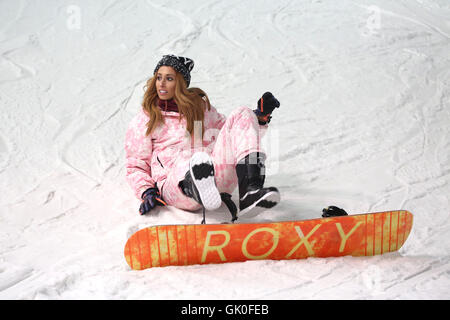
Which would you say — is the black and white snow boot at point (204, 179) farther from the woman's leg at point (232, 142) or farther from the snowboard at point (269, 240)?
the woman's leg at point (232, 142)

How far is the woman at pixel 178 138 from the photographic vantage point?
2.15m

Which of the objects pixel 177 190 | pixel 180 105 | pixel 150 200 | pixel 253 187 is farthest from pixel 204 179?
pixel 180 105

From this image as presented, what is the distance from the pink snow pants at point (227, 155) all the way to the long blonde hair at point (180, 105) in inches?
8.1

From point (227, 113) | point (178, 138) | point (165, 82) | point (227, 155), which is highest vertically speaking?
point (227, 113)

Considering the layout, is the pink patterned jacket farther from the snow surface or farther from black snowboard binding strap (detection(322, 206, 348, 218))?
black snowboard binding strap (detection(322, 206, 348, 218))

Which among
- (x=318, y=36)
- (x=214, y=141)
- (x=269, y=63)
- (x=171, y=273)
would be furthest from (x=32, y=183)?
(x=318, y=36)

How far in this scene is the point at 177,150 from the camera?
7.69 feet

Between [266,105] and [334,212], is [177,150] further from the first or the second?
[334,212]

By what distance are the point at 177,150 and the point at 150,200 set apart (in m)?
0.28

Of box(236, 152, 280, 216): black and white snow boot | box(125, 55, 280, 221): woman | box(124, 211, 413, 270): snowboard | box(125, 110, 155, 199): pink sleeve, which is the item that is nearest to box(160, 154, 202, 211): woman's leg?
box(125, 55, 280, 221): woman

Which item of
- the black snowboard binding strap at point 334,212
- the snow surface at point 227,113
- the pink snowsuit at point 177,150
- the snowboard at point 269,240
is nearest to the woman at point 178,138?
the pink snowsuit at point 177,150

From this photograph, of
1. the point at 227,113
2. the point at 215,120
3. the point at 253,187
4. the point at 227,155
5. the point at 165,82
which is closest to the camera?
the point at 253,187

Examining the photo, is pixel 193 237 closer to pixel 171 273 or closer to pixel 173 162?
pixel 171 273

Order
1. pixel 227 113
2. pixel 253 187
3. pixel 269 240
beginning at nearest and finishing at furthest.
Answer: pixel 269 240, pixel 253 187, pixel 227 113
